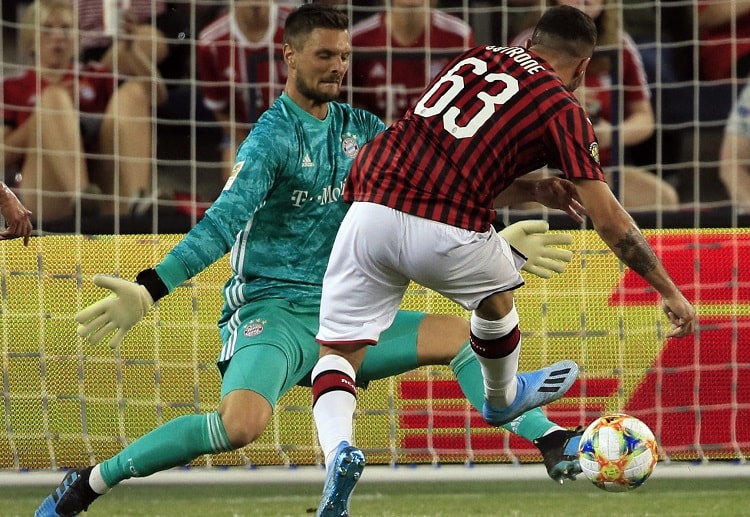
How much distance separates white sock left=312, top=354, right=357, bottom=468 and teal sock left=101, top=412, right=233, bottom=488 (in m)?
0.46

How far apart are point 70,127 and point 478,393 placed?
4201mm

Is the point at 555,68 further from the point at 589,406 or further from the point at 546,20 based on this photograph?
the point at 589,406

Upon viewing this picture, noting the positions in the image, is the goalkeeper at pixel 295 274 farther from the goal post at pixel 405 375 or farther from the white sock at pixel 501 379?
the goal post at pixel 405 375

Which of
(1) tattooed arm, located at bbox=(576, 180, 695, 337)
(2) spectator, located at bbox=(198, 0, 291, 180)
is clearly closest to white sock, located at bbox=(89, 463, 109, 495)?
(1) tattooed arm, located at bbox=(576, 180, 695, 337)

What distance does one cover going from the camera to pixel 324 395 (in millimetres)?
4582

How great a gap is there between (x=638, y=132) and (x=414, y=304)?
2680 millimetres

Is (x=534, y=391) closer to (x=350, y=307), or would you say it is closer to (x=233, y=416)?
(x=350, y=307)

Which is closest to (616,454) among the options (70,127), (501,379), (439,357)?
(501,379)

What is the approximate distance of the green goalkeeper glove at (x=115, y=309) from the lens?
15.1 ft

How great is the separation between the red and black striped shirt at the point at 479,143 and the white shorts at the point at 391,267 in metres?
0.06

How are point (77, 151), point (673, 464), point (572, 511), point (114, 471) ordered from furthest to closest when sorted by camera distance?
1. point (77, 151)
2. point (673, 464)
3. point (572, 511)
4. point (114, 471)

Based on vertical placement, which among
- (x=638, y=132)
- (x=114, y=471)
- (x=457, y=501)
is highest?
(x=638, y=132)

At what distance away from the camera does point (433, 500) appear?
256 inches

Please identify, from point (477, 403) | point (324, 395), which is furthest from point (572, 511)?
point (324, 395)
